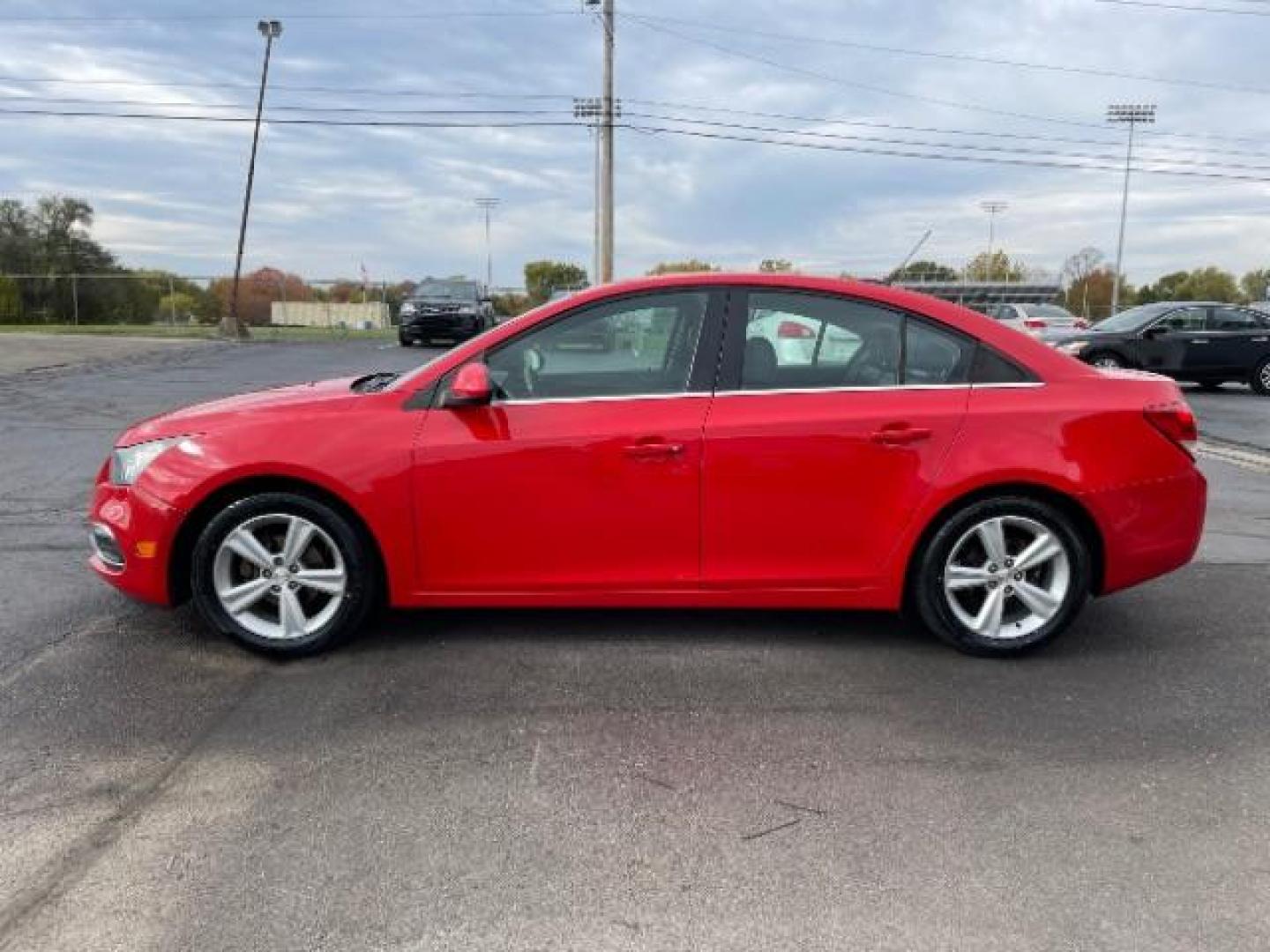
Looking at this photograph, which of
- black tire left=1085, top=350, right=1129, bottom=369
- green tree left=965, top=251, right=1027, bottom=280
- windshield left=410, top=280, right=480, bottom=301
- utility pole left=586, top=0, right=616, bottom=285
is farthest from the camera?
green tree left=965, top=251, right=1027, bottom=280

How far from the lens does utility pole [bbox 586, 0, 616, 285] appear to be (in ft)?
105

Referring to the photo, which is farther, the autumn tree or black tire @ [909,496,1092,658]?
the autumn tree

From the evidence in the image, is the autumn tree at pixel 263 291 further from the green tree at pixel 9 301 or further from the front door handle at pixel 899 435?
the front door handle at pixel 899 435

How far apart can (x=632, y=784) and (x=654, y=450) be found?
1.35 meters

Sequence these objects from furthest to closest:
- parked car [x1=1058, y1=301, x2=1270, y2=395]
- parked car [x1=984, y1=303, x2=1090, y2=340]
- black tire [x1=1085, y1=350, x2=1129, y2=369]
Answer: parked car [x1=984, y1=303, x2=1090, y2=340], parked car [x1=1058, y1=301, x2=1270, y2=395], black tire [x1=1085, y1=350, x2=1129, y2=369]

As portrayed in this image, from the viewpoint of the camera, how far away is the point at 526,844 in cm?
271

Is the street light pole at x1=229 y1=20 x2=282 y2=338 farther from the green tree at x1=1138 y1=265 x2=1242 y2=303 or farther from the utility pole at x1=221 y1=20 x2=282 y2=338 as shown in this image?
the green tree at x1=1138 y1=265 x2=1242 y2=303

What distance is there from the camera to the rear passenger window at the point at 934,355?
4.06 metres

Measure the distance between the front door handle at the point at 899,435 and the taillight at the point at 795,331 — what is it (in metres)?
0.51

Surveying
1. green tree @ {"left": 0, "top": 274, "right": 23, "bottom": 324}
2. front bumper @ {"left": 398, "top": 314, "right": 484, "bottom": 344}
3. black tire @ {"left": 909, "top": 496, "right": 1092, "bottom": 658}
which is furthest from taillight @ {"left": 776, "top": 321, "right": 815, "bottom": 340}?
green tree @ {"left": 0, "top": 274, "right": 23, "bottom": 324}

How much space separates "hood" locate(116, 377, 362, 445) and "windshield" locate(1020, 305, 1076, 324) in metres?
22.5

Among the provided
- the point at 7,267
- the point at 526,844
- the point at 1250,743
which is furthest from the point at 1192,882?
the point at 7,267

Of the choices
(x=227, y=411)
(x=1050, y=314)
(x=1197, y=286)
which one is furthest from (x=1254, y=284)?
(x=227, y=411)

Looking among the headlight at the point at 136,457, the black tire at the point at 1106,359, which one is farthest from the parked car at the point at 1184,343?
the headlight at the point at 136,457
